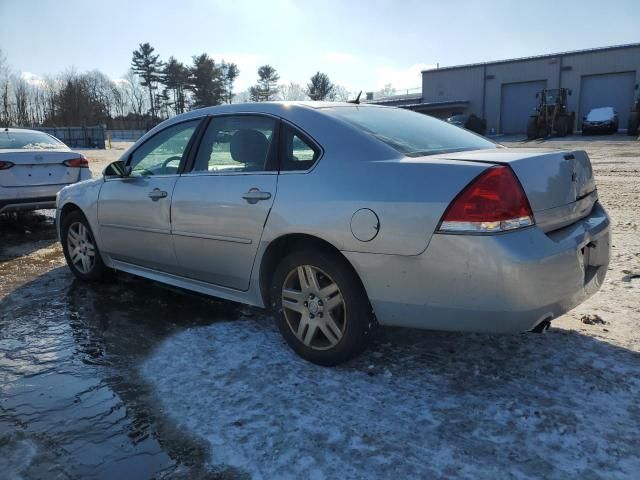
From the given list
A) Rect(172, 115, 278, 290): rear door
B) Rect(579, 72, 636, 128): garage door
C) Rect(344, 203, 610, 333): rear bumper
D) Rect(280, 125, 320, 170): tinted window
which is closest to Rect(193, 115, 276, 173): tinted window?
Rect(172, 115, 278, 290): rear door

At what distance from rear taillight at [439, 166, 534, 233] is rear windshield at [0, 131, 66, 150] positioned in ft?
22.6

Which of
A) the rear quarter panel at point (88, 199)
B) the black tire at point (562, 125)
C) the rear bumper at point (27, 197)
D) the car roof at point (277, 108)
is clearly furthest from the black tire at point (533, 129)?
the rear quarter panel at point (88, 199)

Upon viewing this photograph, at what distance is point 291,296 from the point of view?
3207mm

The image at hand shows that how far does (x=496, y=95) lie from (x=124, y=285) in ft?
131

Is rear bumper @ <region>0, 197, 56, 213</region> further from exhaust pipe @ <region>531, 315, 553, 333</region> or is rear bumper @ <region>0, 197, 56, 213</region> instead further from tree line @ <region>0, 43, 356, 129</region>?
tree line @ <region>0, 43, 356, 129</region>

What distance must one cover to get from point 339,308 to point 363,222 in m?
0.58

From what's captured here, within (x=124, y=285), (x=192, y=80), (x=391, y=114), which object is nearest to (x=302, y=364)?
(x=391, y=114)

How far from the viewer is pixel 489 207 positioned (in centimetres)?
247

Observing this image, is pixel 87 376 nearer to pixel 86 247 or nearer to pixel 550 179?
pixel 86 247

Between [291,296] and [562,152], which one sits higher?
[562,152]

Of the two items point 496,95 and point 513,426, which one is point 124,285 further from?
point 496,95

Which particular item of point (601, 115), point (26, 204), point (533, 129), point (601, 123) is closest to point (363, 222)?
point (26, 204)

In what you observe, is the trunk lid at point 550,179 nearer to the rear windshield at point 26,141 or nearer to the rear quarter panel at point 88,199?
the rear quarter panel at point 88,199

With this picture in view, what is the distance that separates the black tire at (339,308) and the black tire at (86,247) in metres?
2.45
